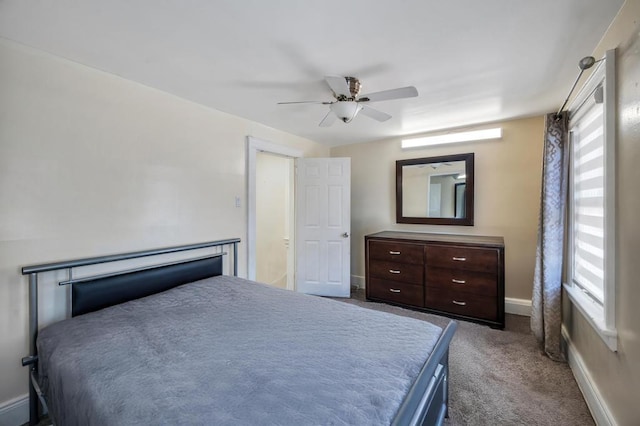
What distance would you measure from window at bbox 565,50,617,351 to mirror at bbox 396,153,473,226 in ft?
4.04

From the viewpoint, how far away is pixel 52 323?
70.4 inches

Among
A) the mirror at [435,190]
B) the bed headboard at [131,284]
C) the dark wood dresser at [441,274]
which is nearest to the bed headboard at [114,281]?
the bed headboard at [131,284]

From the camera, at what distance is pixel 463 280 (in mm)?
3012

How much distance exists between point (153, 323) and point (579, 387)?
2945mm

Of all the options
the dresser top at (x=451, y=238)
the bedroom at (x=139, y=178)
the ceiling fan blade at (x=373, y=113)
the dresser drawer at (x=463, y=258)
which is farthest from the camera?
the dresser top at (x=451, y=238)

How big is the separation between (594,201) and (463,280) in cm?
145

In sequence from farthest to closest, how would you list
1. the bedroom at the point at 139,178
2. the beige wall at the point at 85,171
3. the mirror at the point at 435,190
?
1. the mirror at the point at 435,190
2. the beige wall at the point at 85,171
3. the bedroom at the point at 139,178

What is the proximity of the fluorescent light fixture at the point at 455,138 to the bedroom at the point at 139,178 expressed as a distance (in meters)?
0.16

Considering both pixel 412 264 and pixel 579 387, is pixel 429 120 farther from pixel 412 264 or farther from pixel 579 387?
pixel 579 387

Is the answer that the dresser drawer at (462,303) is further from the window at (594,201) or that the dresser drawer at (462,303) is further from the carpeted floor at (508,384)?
the window at (594,201)

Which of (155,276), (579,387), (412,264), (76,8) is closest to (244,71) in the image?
(76,8)

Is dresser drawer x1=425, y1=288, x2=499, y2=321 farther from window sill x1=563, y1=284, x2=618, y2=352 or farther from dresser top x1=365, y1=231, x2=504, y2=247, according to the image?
window sill x1=563, y1=284, x2=618, y2=352

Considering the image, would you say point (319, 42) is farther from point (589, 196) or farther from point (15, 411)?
point (15, 411)

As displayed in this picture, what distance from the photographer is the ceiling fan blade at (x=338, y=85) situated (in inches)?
69.8
